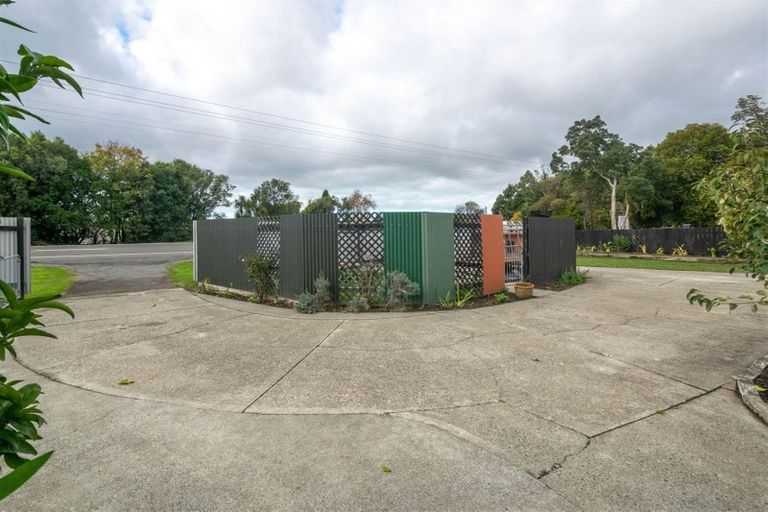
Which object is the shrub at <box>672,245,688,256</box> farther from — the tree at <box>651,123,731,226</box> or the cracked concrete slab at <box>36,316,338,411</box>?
the cracked concrete slab at <box>36,316,338,411</box>

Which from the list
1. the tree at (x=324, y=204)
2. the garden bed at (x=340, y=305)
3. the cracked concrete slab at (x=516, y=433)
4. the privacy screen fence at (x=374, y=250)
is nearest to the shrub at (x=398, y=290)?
the garden bed at (x=340, y=305)

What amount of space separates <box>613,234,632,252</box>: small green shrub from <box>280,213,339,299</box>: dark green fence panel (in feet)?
67.1

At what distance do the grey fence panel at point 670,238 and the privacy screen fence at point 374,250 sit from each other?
15.6 meters

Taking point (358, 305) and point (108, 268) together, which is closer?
point (358, 305)

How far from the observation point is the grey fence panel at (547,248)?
9.45m

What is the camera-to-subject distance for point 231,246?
8.92m

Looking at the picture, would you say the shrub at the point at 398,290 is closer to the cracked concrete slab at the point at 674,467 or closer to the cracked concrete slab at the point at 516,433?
the cracked concrete slab at the point at 516,433

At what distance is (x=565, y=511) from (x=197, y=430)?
2.42 metres

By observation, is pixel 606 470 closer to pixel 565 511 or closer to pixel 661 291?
pixel 565 511

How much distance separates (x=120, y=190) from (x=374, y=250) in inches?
1232

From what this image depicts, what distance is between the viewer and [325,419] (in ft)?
9.47

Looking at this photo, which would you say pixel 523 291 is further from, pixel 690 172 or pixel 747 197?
pixel 690 172

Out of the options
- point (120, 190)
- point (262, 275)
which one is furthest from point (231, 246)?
point (120, 190)

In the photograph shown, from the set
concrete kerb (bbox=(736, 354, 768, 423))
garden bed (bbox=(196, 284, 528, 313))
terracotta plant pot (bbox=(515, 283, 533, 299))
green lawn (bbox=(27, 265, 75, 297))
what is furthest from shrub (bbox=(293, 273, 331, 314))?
green lawn (bbox=(27, 265, 75, 297))
